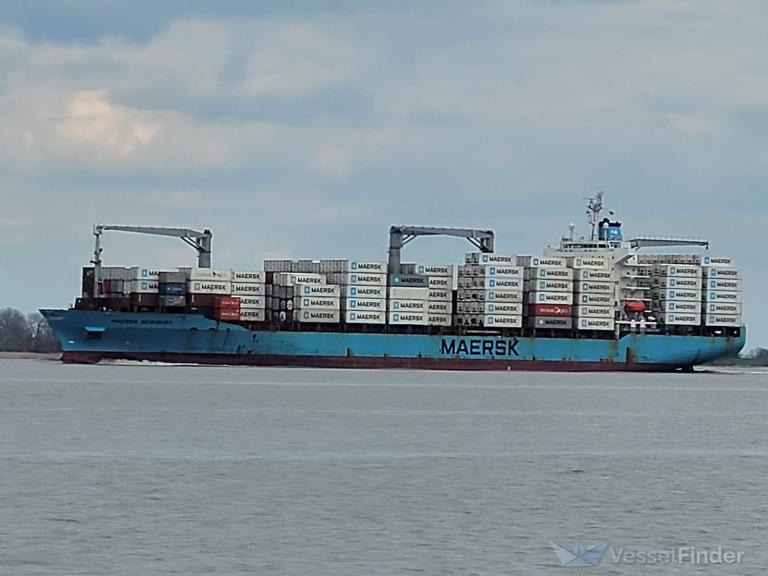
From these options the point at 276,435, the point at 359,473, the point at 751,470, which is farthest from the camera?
the point at 276,435

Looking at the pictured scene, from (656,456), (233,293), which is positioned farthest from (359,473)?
(233,293)

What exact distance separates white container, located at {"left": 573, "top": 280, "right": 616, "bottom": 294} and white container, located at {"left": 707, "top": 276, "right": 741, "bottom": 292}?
256 inches

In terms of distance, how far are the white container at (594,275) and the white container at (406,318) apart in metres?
9.95

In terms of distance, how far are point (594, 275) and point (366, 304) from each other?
14.0 m

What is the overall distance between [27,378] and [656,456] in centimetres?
4937

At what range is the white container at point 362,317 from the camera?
87.5m

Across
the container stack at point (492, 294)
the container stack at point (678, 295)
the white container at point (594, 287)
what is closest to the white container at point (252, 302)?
the container stack at point (492, 294)

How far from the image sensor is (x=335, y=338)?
87.0 m

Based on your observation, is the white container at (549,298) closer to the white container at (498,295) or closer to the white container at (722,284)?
the white container at (498,295)

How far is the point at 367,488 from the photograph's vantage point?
27562 millimetres

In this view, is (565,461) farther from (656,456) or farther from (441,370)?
(441,370)

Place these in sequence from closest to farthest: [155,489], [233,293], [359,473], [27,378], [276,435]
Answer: [155,489] < [359,473] < [276,435] < [27,378] < [233,293]

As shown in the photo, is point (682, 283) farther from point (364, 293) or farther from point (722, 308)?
point (364, 293)

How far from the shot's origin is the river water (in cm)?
2058
